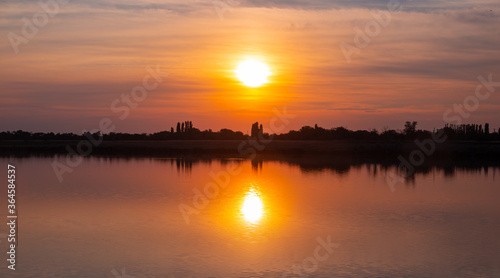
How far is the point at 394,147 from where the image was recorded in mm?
91500

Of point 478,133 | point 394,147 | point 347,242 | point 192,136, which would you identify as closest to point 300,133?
point 192,136

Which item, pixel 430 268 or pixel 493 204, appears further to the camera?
pixel 493 204

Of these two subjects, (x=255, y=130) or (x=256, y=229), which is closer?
(x=256, y=229)

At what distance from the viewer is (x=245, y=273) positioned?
607 inches

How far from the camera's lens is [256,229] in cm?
2191

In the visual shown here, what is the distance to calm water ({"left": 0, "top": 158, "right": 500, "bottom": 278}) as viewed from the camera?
634 inches

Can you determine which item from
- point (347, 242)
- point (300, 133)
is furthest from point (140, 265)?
point (300, 133)

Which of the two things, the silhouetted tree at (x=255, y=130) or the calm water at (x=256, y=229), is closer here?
the calm water at (x=256, y=229)

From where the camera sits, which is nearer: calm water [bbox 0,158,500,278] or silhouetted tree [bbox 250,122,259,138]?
calm water [bbox 0,158,500,278]

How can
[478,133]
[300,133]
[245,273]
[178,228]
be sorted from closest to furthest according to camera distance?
[245,273] → [178,228] → [478,133] → [300,133]

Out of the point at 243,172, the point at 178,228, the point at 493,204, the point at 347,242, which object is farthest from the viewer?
the point at 243,172

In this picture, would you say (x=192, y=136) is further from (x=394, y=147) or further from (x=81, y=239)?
(x=81, y=239)

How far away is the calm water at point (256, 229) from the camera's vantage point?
1609 centimetres

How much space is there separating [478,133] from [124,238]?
420 ft
